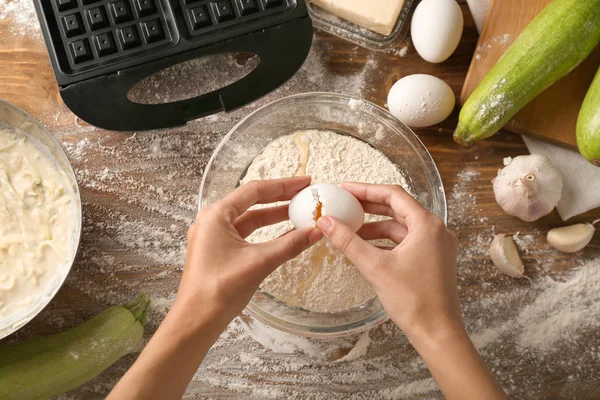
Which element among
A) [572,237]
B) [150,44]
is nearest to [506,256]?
[572,237]

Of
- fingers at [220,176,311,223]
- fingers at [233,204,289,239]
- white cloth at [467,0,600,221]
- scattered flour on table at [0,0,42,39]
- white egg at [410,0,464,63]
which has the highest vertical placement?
scattered flour on table at [0,0,42,39]

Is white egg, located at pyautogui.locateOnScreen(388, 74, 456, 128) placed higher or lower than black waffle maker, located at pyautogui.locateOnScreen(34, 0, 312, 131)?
lower

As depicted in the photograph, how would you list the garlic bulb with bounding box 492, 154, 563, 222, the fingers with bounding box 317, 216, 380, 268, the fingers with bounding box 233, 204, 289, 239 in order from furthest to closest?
the garlic bulb with bounding box 492, 154, 563, 222, the fingers with bounding box 233, 204, 289, 239, the fingers with bounding box 317, 216, 380, 268

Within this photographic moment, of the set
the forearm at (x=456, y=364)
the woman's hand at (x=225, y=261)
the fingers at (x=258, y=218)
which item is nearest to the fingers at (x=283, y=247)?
the woman's hand at (x=225, y=261)

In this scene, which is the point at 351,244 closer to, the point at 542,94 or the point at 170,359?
the point at 170,359

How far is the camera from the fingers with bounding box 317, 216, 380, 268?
34.5 inches

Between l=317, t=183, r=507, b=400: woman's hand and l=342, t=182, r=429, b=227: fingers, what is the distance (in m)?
0.01

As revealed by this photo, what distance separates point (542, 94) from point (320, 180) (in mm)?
517

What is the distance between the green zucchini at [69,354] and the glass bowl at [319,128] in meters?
0.24

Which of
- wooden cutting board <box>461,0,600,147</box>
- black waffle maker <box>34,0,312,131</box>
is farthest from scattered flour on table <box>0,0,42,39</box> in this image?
wooden cutting board <box>461,0,600,147</box>

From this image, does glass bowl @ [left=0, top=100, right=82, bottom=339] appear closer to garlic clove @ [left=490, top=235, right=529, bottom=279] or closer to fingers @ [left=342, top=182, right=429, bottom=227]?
fingers @ [left=342, top=182, right=429, bottom=227]

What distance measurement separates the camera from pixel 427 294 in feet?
2.94

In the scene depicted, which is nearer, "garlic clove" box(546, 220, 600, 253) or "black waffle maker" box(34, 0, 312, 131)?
"black waffle maker" box(34, 0, 312, 131)

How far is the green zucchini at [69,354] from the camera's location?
41.2 inches
